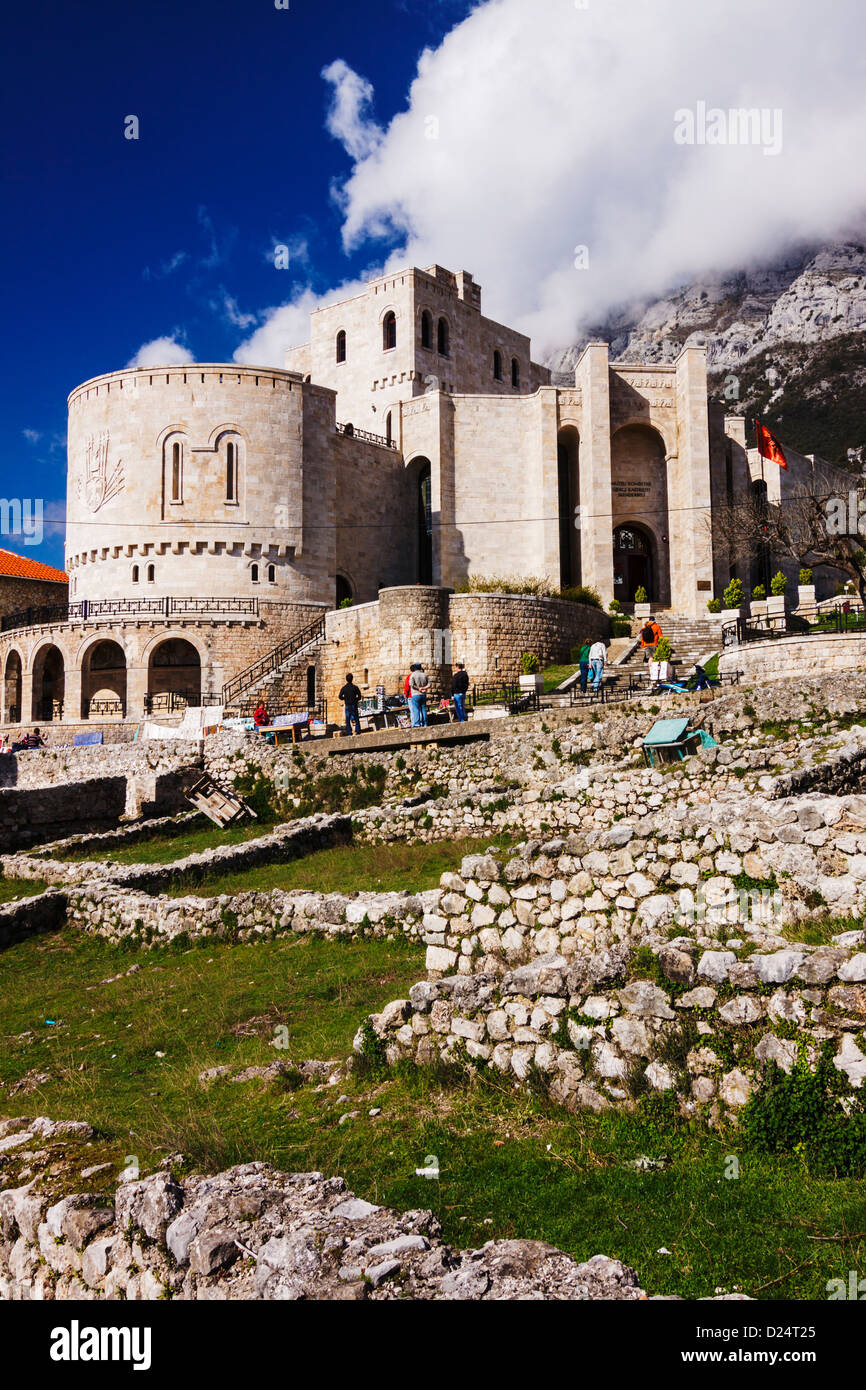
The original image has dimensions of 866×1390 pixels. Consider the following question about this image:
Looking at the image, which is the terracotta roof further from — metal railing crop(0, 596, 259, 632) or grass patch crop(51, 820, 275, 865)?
grass patch crop(51, 820, 275, 865)

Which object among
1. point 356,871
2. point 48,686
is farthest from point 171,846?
point 48,686

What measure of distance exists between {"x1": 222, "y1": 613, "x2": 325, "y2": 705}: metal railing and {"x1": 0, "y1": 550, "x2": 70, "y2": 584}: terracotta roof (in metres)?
22.1

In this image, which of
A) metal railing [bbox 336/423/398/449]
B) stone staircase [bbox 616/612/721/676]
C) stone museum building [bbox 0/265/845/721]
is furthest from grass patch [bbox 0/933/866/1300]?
metal railing [bbox 336/423/398/449]

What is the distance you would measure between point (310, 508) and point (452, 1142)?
38.2m

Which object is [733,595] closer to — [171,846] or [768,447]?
[768,447]

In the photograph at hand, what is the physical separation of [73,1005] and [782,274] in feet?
473

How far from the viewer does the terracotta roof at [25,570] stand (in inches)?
2085

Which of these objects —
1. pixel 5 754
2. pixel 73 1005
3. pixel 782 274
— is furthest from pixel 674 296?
pixel 73 1005

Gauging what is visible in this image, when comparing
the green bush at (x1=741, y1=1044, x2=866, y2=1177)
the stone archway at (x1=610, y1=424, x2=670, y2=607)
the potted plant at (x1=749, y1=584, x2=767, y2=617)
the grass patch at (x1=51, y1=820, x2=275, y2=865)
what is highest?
the stone archway at (x1=610, y1=424, x2=670, y2=607)

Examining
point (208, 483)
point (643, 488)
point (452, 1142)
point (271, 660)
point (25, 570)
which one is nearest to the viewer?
point (452, 1142)

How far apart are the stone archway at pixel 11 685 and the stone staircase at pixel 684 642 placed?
2779cm

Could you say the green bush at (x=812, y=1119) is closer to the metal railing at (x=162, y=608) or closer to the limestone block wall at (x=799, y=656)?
the limestone block wall at (x=799, y=656)

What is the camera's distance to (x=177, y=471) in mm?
40500

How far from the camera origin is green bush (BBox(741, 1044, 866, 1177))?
180 inches
